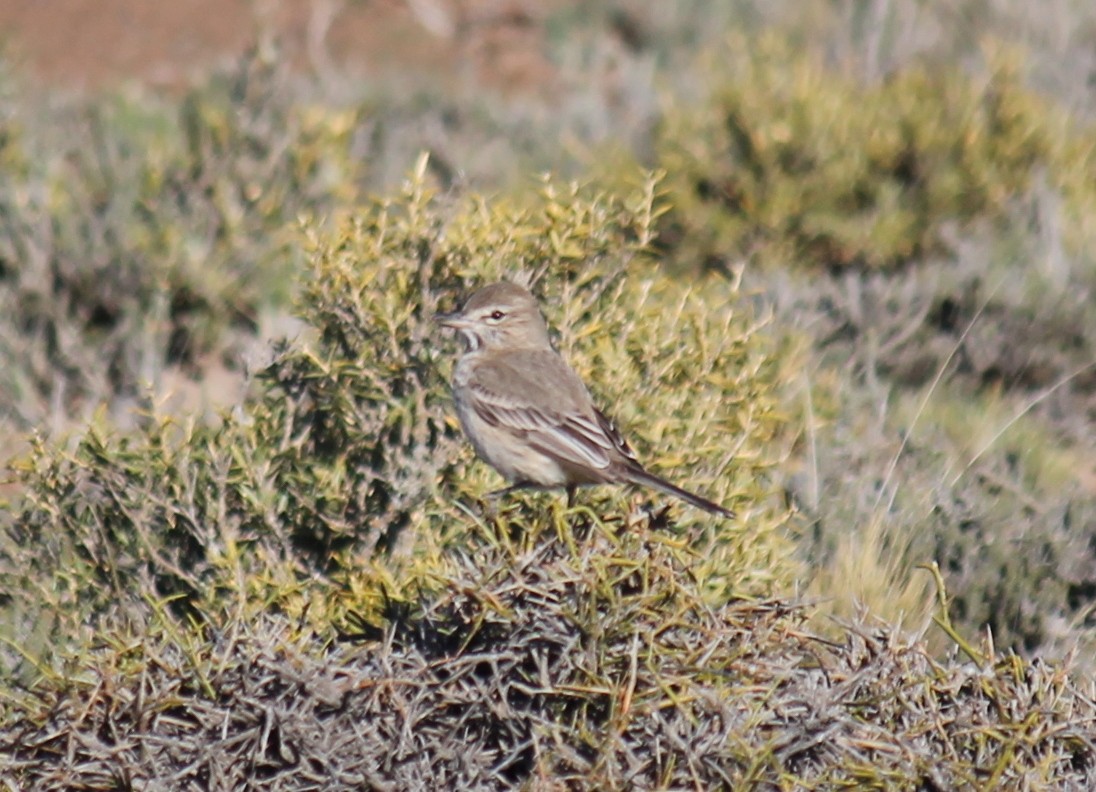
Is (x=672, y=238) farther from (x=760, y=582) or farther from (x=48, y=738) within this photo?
(x=48, y=738)

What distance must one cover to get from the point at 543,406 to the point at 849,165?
4198mm

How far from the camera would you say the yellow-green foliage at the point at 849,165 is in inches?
342

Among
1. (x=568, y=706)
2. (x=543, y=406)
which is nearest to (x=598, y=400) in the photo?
(x=543, y=406)

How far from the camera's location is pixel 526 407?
525 centimetres

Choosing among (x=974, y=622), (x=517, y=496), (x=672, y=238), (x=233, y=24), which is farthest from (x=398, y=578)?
(x=233, y=24)

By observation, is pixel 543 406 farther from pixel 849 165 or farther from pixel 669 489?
pixel 849 165

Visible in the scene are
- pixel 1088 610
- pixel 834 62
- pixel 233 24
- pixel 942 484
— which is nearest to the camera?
pixel 1088 610

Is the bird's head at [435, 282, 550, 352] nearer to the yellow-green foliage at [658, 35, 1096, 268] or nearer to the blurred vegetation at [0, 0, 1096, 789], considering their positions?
the blurred vegetation at [0, 0, 1096, 789]

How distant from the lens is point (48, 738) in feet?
11.5

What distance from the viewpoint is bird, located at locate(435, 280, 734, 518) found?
490 centimetres

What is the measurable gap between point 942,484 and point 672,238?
3.27 meters

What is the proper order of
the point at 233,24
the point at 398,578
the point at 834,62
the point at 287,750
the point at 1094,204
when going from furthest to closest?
the point at 233,24, the point at 834,62, the point at 1094,204, the point at 398,578, the point at 287,750

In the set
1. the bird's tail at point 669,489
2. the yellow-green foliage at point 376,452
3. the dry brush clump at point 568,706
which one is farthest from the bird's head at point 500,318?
the dry brush clump at point 568,706

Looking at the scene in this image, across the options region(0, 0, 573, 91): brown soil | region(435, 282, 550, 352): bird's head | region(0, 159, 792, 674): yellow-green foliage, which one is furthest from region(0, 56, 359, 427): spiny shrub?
region(0, 0, 573, 91): brown soil
